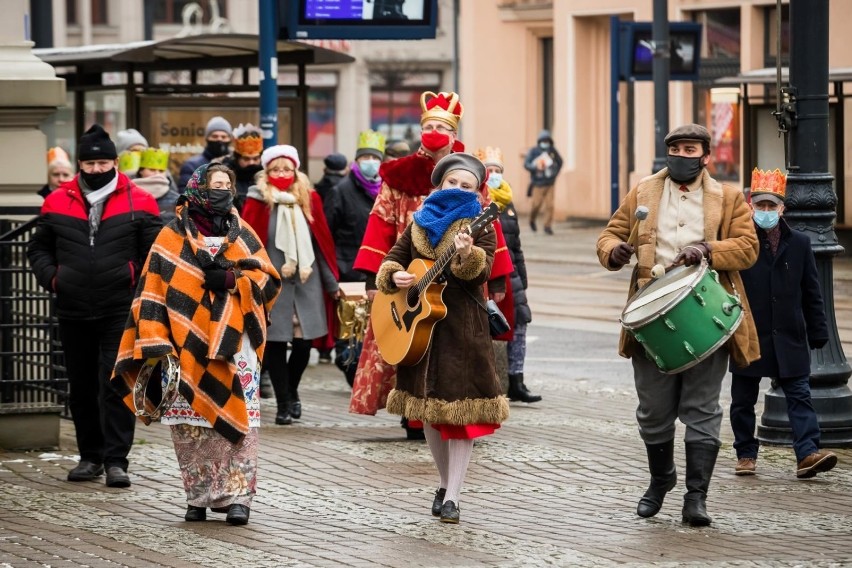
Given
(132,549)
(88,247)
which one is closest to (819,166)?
(88,247)

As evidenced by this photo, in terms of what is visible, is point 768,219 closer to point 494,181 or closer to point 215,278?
point 215,278

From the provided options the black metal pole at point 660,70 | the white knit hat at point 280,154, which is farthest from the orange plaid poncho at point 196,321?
the black metal pole at point 660,70

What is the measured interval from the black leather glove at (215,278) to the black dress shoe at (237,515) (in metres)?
1.00

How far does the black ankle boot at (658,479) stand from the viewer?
27.7 feet

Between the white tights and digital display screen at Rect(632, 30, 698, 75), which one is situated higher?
digital display screen at Rect(632, 30, 698, 75)

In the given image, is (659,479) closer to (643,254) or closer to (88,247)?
(643,254)

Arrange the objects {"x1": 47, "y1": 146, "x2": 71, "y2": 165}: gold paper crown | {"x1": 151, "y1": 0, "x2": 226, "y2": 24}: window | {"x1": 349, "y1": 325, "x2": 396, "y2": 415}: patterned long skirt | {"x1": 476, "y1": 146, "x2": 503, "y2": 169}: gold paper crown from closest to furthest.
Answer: {"x1": 349, "y1": 325, "x2": 396, "y2": 415}: patterned long skirt < {"x1": 476, "y1": 146, "x2": 503, "y2": 169}: gold paper crown < {"x1": 47, "y1": 146, "x2": 71, "y2": 165}: gold paper crown < {"x1": 151, "y1": 0, "x2": 226, "y2": 24}: window

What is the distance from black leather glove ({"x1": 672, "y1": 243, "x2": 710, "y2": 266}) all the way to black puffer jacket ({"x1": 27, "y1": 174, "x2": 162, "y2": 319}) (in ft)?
9.24

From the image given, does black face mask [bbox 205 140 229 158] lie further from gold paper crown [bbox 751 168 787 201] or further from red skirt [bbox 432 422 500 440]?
red skirt [bbox 432 422 500 440]

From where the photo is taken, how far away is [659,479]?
848 centimetres

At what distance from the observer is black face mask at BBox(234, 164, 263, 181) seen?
503 inches

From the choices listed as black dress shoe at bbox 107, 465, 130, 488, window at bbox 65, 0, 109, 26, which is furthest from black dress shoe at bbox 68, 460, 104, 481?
window at bbox 65, 0, 109, 26

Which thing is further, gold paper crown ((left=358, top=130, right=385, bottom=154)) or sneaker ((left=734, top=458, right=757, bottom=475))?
gold paper crown ((left=358, top=130, right=385, bottom=154))

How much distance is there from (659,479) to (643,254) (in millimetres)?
1040
